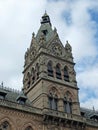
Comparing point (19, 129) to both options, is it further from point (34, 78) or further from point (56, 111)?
point (34, 78)

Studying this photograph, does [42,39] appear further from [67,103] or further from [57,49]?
[67,103]

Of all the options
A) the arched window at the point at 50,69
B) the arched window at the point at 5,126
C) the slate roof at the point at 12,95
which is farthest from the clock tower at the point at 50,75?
the arched window at the point at 5,126

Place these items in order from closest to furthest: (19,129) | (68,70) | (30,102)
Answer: (19,129) → (30,102) → (68,70)

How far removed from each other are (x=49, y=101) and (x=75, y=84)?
6.91 meters

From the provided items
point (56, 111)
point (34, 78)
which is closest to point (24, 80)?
point (34, 78)

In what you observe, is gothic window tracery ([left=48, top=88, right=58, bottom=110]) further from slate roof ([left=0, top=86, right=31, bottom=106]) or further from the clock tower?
slate roof ([left=0, top=86, right=31, bottom=106])

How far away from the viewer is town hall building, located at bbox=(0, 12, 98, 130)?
47250 mm

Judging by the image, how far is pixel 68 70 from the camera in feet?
191

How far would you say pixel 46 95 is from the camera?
170 ft

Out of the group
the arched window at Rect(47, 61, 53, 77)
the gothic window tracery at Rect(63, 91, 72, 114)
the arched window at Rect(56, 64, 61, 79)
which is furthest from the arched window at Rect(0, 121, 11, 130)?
the arched window at Rect(56, 64, 61, 79)

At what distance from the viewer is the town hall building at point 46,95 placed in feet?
155

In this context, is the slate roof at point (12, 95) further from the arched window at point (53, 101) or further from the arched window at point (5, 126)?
the arched window at point (5, 126)

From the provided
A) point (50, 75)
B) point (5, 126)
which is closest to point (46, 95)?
point (50, 75)

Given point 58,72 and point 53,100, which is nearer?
point 53,100
